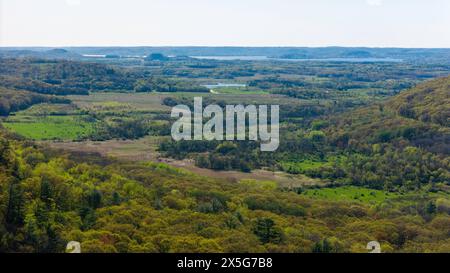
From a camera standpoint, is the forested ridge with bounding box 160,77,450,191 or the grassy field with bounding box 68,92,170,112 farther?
the grassy field with bounding box 68,92,170,112

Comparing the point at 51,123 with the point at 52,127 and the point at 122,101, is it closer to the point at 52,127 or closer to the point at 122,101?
the point at 52,127

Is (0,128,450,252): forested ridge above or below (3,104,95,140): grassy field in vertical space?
above

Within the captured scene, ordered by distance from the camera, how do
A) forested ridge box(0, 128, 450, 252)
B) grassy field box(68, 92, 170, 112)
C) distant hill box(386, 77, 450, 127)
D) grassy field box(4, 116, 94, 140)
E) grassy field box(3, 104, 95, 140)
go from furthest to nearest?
grassy field box(68, 92, 170, 112), grassy field box(3, 104, 95, 140), grassy field box(4, 116, 94, 140), distant hill box(386, 77, 450, 127), forested ridge box(0, 128, 450, 252)

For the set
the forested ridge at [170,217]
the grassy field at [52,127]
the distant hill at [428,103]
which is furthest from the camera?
the grassy field at [52,127]

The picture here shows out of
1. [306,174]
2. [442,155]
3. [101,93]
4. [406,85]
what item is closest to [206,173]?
[306,174]

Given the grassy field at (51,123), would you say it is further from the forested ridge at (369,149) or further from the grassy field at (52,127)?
the forested ridge at (369,149)

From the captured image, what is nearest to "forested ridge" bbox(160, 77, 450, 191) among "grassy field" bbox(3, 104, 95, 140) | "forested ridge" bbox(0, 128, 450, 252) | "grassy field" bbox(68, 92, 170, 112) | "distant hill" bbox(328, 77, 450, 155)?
"distant hill" bbox(328, 77, 450, 155)

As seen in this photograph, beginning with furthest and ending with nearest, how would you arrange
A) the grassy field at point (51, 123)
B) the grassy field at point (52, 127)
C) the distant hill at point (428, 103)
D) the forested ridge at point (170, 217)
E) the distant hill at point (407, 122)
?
1. the grassy field at point (51, 123)
2. the grassy field at point (52, 127)
3. the distant hill at point (428, 103)
4. the distant hill at point (407, 122)
5. the forested ridge at point (170, 217)

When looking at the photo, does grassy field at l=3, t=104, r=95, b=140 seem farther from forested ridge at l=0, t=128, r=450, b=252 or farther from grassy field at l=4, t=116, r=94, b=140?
forested ridge at l=0, t=128, r=450, b=252

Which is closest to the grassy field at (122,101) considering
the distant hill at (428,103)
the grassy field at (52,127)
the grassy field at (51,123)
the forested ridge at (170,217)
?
the grassy field at (51,123)

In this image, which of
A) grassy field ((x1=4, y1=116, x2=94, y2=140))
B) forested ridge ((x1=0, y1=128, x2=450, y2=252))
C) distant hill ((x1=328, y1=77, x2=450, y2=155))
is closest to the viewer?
forested ridge ((x1=0, y1=128, x2=450, y2=252))

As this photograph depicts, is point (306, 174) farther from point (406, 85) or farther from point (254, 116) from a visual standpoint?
point (406, 85)
